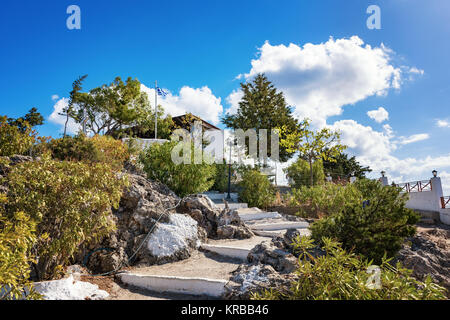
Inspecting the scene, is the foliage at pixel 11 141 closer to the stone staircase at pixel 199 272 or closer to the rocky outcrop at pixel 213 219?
the rocky outcrop at pixel 213 219

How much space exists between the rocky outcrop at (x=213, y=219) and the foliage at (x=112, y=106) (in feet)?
86.1

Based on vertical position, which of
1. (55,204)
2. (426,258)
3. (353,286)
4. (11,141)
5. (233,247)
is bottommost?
(426,258)

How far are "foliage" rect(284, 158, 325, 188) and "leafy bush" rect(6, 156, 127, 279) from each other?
57.0ft

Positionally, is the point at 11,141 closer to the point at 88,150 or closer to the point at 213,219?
the point at 88,150

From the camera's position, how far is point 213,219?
7.18m

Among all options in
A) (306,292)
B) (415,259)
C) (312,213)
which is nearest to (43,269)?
(306,292)

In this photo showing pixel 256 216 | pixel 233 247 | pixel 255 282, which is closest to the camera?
pixel 255 282

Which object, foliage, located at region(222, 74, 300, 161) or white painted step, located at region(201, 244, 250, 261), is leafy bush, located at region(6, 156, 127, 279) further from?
foliage, located at region(222, 74, 300, 161)

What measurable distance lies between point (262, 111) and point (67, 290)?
73.3 feet

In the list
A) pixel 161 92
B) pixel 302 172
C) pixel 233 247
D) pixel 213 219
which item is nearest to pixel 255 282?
pixel 233 247

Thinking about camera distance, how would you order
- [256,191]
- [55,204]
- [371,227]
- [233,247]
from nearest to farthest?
[55,204], [371,227], [233,247], [256,191]

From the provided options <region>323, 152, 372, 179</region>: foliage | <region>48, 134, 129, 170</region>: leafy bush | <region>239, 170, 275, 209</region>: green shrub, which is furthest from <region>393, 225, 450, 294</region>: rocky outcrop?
<region>323, 152, 372, 179</region>: foliage

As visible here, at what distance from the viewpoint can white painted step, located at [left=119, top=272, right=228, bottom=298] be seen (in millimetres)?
3908

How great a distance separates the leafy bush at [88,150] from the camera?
8961 millimetres
